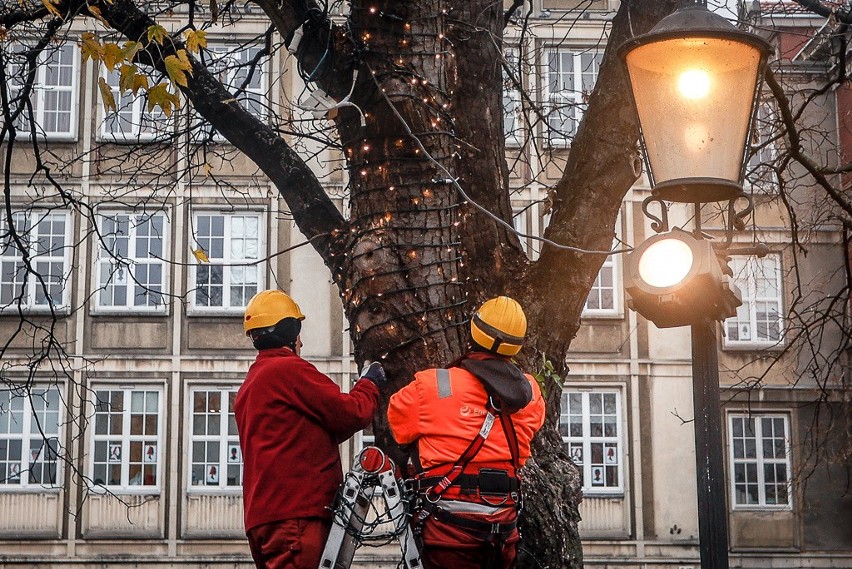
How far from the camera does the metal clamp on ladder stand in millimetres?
5367

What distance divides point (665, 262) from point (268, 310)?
2045 mm

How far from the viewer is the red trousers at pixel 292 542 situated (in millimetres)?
5422

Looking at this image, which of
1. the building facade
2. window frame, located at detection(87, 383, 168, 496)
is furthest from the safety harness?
window frame, located at detection(87, 383, 168, 496)

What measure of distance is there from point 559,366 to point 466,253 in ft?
2.70

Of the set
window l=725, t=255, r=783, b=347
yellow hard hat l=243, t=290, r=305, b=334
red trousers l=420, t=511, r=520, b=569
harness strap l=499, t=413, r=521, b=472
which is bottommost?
red trousers l=420, t=511, r=520, b=569

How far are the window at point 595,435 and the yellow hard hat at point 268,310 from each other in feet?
60.6

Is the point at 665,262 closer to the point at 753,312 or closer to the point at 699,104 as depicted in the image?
the point at 699,104

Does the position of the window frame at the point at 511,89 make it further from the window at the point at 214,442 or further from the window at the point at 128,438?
the window at the point at 128,438

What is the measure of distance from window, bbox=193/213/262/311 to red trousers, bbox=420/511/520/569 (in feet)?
61.9

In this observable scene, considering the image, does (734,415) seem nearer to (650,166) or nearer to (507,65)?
(507,65)

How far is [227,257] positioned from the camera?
24281 mm

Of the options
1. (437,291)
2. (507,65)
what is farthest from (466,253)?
(507,65)

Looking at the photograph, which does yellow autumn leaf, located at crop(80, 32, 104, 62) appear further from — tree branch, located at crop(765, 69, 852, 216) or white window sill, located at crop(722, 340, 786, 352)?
white window sill, located at crop(722, 340, 786, 352)

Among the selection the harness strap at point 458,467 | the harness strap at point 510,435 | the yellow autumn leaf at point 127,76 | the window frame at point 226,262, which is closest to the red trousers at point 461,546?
the harness strap at point 458,467
